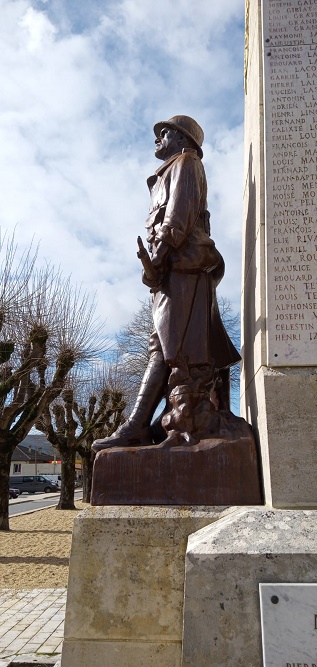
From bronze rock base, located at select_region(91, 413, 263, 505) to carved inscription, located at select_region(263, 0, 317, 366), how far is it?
0.59 m

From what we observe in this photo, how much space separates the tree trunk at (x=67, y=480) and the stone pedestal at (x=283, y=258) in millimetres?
19019

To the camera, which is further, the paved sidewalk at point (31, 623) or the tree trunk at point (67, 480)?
the tree trunk at point (67, 480)

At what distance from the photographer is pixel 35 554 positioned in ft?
37.8

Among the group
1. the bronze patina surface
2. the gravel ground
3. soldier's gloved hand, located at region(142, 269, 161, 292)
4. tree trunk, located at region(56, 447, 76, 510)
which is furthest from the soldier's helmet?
tree trunk, located at region(56, 447, 76, 510)

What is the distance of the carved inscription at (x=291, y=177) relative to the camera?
341 centimetres

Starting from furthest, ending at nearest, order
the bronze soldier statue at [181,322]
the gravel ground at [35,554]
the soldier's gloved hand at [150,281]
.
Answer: the gravel ground at [35,554], the soldier's gloved hand at [150,281], the bronze soldier statue at [181,322]

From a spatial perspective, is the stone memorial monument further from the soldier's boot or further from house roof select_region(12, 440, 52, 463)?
house roof select_region(12, 440, 52, 463)

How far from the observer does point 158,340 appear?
3990 mm

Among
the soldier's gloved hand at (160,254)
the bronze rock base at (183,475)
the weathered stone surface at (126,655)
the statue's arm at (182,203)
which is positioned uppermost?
the statue's arm at (182,203)

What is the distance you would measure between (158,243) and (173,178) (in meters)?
0.47

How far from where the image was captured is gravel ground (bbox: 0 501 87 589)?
9156 mm

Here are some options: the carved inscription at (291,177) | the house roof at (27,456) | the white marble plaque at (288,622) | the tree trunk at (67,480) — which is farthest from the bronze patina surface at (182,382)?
the house roof at (27,456)

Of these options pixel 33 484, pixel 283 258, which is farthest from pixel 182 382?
pixel 33 484

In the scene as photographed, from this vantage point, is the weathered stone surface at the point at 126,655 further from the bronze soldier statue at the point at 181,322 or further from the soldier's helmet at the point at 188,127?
the soldier's helmet at the point at 188,127
